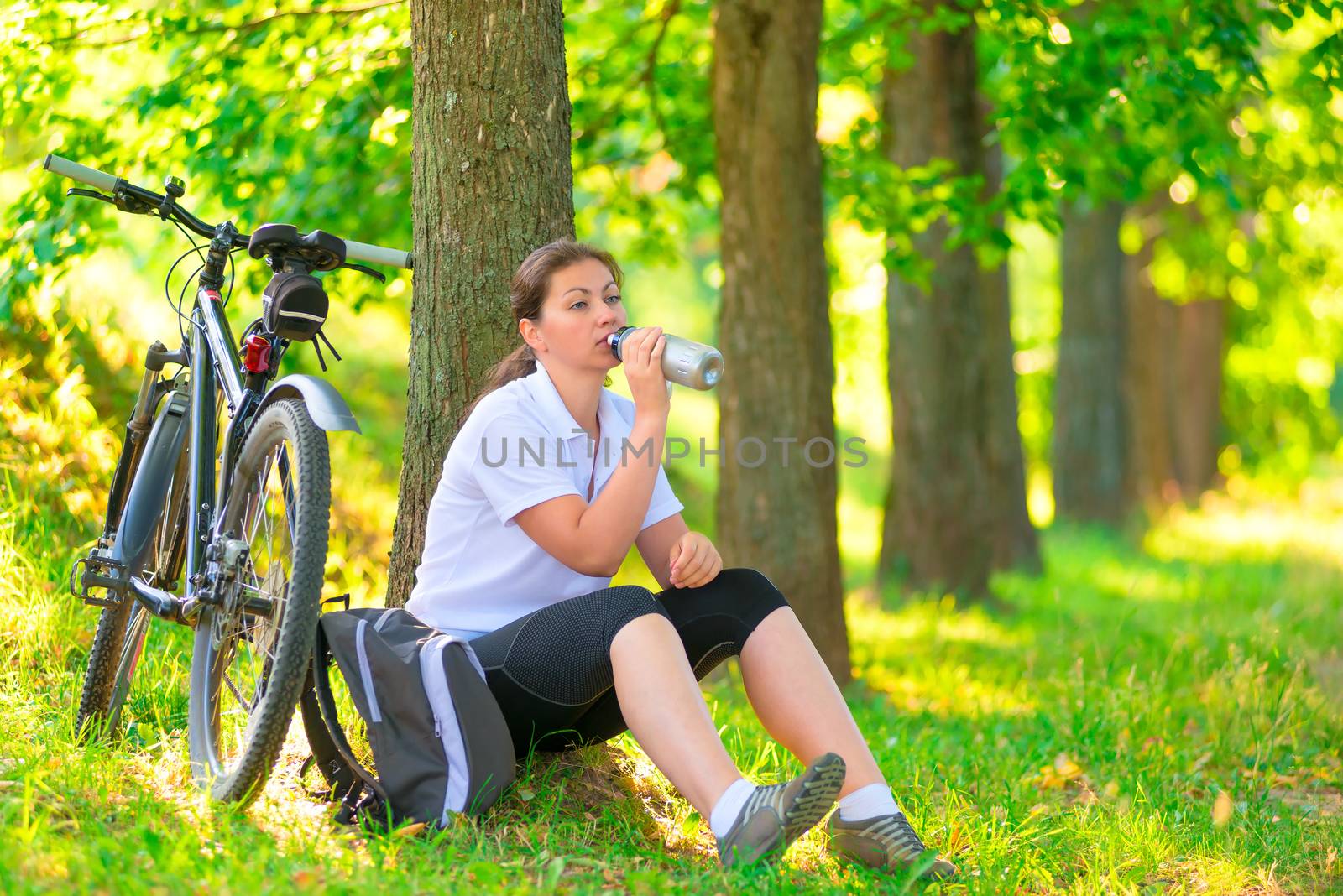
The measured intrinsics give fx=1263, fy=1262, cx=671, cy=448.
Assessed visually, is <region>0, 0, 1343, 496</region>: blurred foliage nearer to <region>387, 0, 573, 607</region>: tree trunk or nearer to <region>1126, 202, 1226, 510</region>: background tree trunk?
<region>387, 0, 573, 607</region>: tree trunk

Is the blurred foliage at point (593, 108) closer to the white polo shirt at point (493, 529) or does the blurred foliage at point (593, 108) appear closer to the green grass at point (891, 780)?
the green grass at point (891, 780)

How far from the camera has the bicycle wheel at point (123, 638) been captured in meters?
3.44

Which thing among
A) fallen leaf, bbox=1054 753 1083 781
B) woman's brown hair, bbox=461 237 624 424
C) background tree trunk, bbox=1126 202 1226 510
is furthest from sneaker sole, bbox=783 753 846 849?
background tree trunk, bbox=1126 202 1226 510

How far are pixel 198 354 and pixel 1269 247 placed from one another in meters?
12.0

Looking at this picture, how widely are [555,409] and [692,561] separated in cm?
52

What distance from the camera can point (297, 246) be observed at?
322 centimetres

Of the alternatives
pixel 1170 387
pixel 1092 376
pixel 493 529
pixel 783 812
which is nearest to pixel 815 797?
pixel 783 812

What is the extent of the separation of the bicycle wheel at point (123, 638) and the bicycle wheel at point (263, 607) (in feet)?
0.93

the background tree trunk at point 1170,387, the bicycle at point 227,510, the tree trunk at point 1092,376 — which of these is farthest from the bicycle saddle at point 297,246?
the background tree trunk at point 1170,387

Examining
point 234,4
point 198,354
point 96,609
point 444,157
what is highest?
point 234,4

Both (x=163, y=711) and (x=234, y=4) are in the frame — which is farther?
(x=234, y=4)

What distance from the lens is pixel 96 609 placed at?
13.6 feet

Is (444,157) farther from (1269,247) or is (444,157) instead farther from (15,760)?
(1269,247)

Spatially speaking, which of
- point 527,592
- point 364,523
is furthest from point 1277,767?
point 364,523
